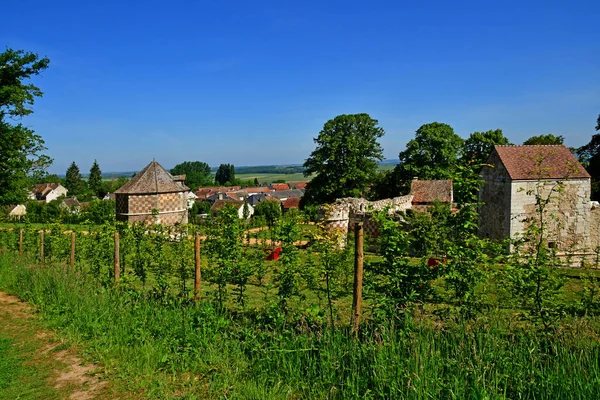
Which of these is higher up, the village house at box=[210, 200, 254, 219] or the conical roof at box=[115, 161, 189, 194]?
the conical roof at box=[115, 161, 189, 194]

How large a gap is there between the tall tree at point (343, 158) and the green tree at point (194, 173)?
2406 inches

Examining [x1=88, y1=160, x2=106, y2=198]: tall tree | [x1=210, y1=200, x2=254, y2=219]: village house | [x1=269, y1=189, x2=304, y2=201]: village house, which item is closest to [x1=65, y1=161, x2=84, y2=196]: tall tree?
[x1=88, y1=160, x2=106, y2=198]: tall tree

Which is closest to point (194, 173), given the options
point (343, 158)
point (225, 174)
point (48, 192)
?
point (225, 174)

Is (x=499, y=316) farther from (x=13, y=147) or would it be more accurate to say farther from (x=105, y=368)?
(x=13, y=147)

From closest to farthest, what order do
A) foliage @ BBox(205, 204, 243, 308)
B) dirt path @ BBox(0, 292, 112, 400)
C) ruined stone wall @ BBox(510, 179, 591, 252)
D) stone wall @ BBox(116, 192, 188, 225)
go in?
1. dirt path @ BBox(0, 292, 112, 400)
2. foliage @ BBox(205, 204, 243, 308)
3. ruined stone wall @ BBox(510, 179, 591, 252)
4. stone wall @ BBox(116, 192, 188, 225)

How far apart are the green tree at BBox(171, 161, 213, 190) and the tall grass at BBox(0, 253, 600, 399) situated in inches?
3507

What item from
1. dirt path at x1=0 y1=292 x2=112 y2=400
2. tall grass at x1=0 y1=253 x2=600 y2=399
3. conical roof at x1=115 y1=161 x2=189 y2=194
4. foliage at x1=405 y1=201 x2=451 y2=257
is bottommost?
dirt path at x1=0 y1=292 x2=112 y2=400

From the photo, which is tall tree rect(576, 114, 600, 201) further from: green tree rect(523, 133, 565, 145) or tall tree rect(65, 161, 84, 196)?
tall tree rect(65, 161, 84, 196)

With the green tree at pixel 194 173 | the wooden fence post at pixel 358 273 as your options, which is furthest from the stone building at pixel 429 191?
the green tree at pixel 194 173

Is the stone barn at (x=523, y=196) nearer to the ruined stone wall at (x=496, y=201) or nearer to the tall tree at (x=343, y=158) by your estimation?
the ruined stone wall at (x=496, y=201)

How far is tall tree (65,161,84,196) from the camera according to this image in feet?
332

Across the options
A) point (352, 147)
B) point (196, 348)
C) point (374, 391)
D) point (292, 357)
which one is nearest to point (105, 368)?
point (196, 348)

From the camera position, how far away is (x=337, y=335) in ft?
18.6

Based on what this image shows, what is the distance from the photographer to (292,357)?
18.1ft
